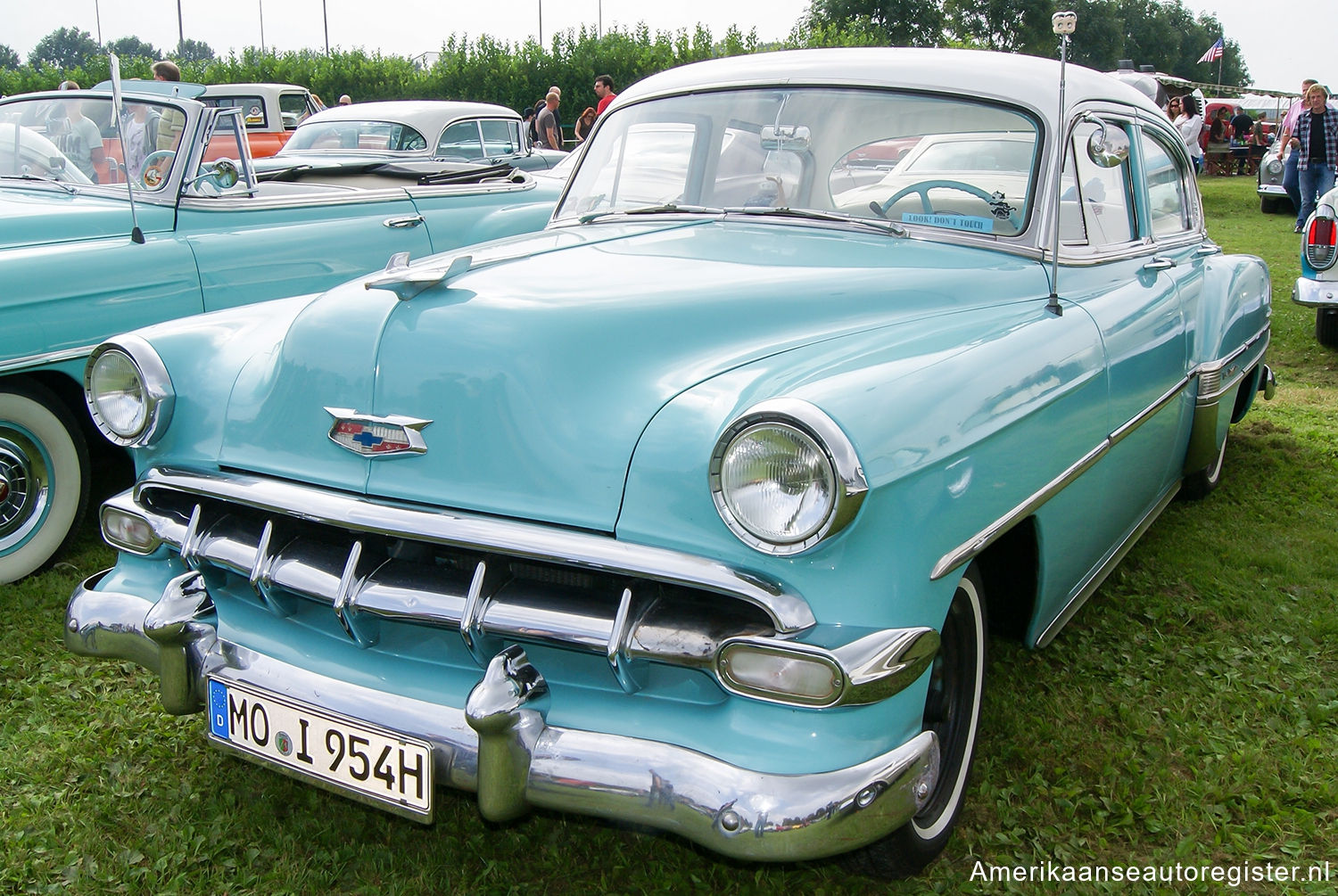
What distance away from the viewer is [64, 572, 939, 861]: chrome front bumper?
166 centimetres

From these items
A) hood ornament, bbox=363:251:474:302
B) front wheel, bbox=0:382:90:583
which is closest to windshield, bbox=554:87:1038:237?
hood ornament, bbox=363:251:474:302

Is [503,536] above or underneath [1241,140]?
underneath

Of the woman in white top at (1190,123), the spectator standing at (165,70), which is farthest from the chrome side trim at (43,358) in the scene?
the woman in white top at (1190,123)

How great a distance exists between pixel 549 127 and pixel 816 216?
38.9 ft

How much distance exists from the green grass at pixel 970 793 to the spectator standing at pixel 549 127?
1132 centimetres

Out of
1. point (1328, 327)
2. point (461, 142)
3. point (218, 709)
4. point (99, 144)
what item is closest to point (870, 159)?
point (218, 709)

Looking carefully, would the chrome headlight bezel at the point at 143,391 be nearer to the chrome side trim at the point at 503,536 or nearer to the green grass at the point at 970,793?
the chrome side trim at the point at 503,536

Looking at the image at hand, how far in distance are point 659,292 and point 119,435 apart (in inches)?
48.7

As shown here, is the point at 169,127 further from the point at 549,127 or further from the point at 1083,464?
the point at 549,127

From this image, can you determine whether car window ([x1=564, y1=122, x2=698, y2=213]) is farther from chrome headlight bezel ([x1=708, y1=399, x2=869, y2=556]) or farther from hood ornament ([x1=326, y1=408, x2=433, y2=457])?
chrome headlight bezel ([x1=708, y1=399, x2=869, y2=556])

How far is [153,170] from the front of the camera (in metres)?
4.41

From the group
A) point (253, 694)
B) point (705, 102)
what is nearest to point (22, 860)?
point (253, 694)

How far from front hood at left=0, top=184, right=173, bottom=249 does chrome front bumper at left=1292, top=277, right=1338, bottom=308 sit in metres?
6.39

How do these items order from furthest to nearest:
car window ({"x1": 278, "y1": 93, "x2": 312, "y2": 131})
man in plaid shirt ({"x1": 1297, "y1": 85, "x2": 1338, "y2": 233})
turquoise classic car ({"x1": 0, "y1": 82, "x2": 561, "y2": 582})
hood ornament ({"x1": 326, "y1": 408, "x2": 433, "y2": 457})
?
car window ({"x1": 278, "y1": 93, "x2": 312, "y2": 131}) → man in plaid shirt ({"x1": 1297, "y1": 85, "x2": 1338, "y2": 233}) → turquoise classic car ({"x1": 0, "y1": 82, "x2": 561, "y2": 582}) → hood ornament ({"x1": 326, "y1": 408, "x2": 433, "y2": 457})
